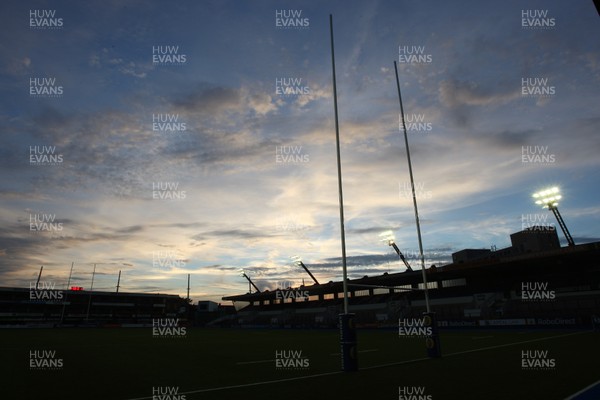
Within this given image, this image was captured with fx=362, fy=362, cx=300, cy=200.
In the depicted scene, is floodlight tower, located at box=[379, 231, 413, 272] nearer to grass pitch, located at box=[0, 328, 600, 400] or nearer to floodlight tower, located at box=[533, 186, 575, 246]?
floodlight tower, located at box=[533, 186, 575, 246]

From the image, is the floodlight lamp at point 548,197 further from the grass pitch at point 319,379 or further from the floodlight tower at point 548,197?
the grass pitch at point 319,379

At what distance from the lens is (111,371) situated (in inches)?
522

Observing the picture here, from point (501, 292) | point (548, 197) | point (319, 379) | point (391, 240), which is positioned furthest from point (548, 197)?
point (319, 379)

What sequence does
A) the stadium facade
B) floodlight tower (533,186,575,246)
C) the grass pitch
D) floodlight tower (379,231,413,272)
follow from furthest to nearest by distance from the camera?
floodlight tower (379,231,413,272) → floodlight tower (533,186,575,246) → the stadium facade → the grass pitch

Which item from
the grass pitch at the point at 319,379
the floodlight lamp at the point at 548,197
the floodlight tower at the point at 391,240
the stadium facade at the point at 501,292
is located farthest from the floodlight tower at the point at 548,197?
the grass pitch at the point at 319,379

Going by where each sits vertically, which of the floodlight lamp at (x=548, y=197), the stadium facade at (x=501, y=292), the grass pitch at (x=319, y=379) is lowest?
the grass pitch at (x=319, y=379)

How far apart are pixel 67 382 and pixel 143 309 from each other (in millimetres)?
106943

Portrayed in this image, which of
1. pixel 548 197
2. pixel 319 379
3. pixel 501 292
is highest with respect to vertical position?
pixel 548 197

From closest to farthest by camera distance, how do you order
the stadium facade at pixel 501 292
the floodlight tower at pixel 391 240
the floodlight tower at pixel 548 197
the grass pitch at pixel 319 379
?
1. the grass pitch at pixel 319 379
2. the stadium facade at pixel 501 292
3. the floodlight tower at pixel 548 197
4. the floodlight tower at pixel 391 240

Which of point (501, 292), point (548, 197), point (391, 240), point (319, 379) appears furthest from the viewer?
point (391, 240)

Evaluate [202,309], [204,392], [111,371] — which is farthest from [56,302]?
[204,392]

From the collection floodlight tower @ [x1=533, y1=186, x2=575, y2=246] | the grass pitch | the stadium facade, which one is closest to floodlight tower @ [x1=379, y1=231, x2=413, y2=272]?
the stadium facade

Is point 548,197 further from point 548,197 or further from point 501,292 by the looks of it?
point 501,292

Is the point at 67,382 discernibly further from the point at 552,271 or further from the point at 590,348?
the point at 552,271
